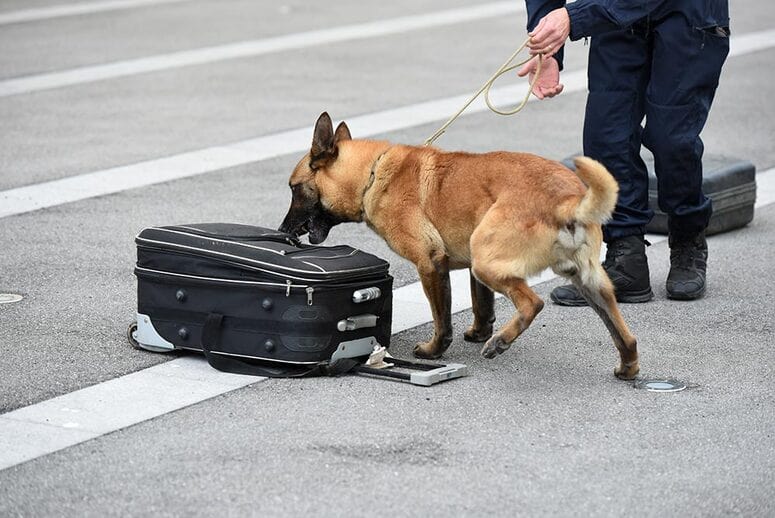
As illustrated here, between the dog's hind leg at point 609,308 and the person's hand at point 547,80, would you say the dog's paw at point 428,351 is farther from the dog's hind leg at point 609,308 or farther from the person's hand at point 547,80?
the person's hand at point 547,80

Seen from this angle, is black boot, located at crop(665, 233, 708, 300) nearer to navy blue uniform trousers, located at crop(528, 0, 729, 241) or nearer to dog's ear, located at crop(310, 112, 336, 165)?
navy blue uniform trousers, located at crop(528, 0, 729, 241)

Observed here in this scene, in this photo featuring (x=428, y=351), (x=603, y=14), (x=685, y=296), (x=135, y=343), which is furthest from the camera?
(x=685, y=296)

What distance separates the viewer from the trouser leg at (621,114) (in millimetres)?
6066

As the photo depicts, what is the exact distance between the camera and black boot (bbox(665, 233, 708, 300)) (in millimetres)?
6242

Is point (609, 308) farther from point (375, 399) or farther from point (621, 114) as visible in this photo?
point (621, 114)

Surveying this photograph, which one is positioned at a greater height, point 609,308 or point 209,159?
point 609,308

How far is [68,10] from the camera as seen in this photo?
15.8 m

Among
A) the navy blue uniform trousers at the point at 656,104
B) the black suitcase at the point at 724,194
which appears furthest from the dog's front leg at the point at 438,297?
the black suitcase at the point at 724,194

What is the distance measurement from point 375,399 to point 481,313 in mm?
868

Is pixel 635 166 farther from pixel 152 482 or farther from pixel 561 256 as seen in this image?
pixel 152 482

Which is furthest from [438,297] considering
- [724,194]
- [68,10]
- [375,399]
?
[68,10]

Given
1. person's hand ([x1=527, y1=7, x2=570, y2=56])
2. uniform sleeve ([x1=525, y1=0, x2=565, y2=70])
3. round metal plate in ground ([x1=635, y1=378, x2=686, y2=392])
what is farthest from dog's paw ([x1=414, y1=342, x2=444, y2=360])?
uniform sleeve ([x1=525, y1=0, x2=565, y2=70])

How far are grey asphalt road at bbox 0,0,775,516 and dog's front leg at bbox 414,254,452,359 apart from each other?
0.12 meters

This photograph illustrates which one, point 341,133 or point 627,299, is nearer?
point 341,133
